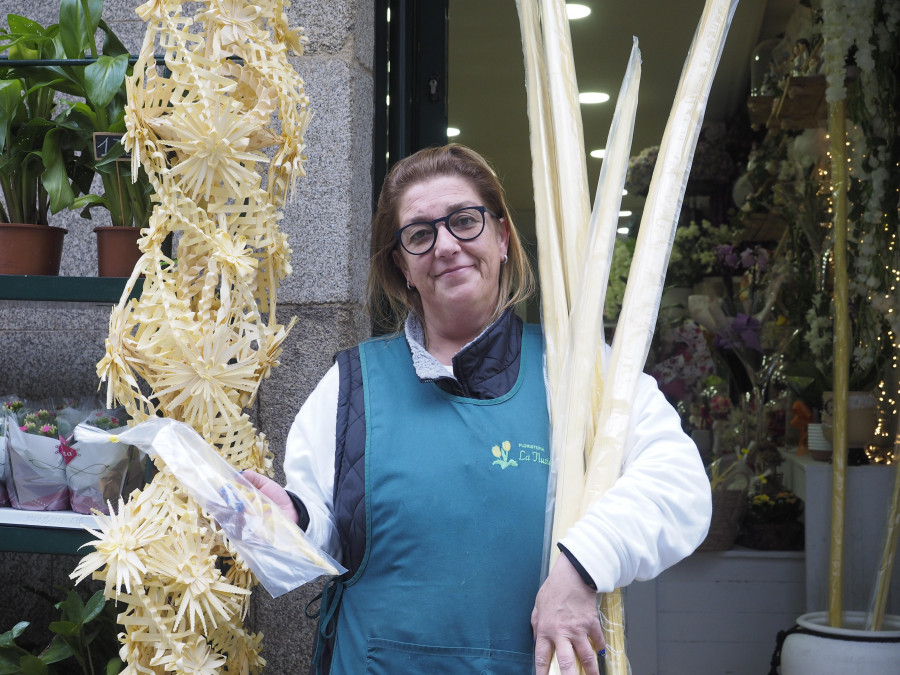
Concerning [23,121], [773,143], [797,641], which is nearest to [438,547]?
[23,121]

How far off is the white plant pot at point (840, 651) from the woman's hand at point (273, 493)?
1654 millimetres

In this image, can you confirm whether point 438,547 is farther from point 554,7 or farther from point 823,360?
point 823,360

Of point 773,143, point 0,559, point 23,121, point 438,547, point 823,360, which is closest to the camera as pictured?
point 438,547

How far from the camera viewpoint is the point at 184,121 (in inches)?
50.8

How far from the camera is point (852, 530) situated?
267 cm

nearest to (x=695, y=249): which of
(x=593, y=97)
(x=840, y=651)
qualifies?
(x=593, y=97)

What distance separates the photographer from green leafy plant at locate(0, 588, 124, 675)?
1.59m

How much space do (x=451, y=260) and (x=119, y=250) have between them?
63 cm

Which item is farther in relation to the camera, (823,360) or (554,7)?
(823,360)

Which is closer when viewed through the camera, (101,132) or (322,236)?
(101,132)

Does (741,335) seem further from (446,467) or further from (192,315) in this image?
(192,315)

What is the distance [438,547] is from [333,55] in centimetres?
111

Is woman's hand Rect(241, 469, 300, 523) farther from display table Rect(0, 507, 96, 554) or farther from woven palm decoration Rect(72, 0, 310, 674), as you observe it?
display table Rect(0, 507, 96, 554)

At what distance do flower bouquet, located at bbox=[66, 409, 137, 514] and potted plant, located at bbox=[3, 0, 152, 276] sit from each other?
0.31m
